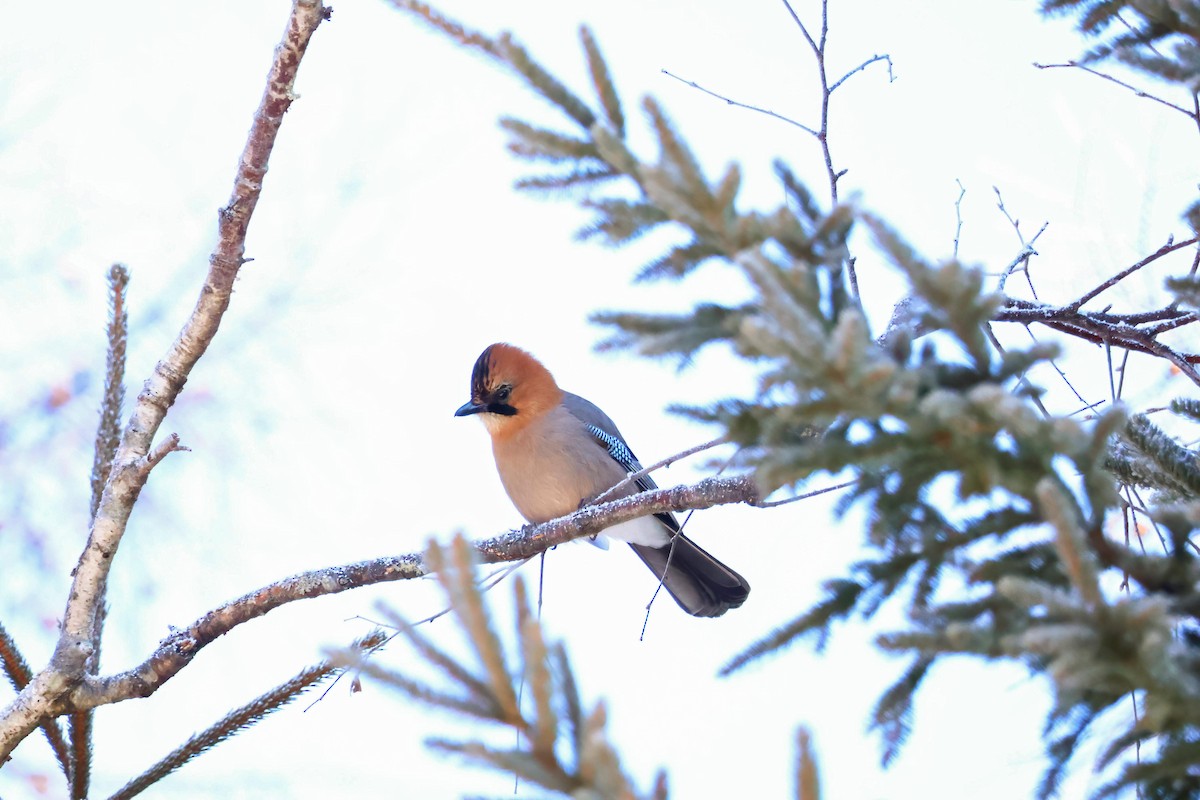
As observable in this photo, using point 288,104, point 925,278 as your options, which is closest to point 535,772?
point 925,278

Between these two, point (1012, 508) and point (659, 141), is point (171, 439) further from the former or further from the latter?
point (1012, 508)

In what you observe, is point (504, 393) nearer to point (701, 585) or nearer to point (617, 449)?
point (617, 449)

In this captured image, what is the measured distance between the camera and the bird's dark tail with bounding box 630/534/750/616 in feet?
18.1

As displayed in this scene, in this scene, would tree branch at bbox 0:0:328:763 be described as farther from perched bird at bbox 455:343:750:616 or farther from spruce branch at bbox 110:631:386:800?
perched bird at bbox 455:343:750:616

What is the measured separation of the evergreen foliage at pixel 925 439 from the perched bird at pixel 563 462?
11.6ft

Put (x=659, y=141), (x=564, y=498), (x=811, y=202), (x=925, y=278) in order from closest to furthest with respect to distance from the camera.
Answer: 1. (x=925, y=278)
2. (x=659, y=141)
3. (x=811, y=202)
4. (x=564, y=498)

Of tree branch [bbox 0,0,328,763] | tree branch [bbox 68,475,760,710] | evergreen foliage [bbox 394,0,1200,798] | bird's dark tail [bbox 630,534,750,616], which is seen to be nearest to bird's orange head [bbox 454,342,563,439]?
bird's dark tail [bbox 630,534,750,616]

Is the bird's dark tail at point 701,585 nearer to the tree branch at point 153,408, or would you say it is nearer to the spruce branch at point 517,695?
the tree branch at point 153,408

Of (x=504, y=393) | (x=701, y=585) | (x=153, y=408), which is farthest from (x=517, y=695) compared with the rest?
(x=504, y=393)

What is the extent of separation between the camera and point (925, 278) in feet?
5.41

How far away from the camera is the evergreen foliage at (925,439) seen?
1525 mm

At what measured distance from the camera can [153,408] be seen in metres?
3.63

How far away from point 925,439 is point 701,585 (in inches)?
157

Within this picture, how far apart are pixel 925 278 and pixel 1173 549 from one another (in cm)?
63
